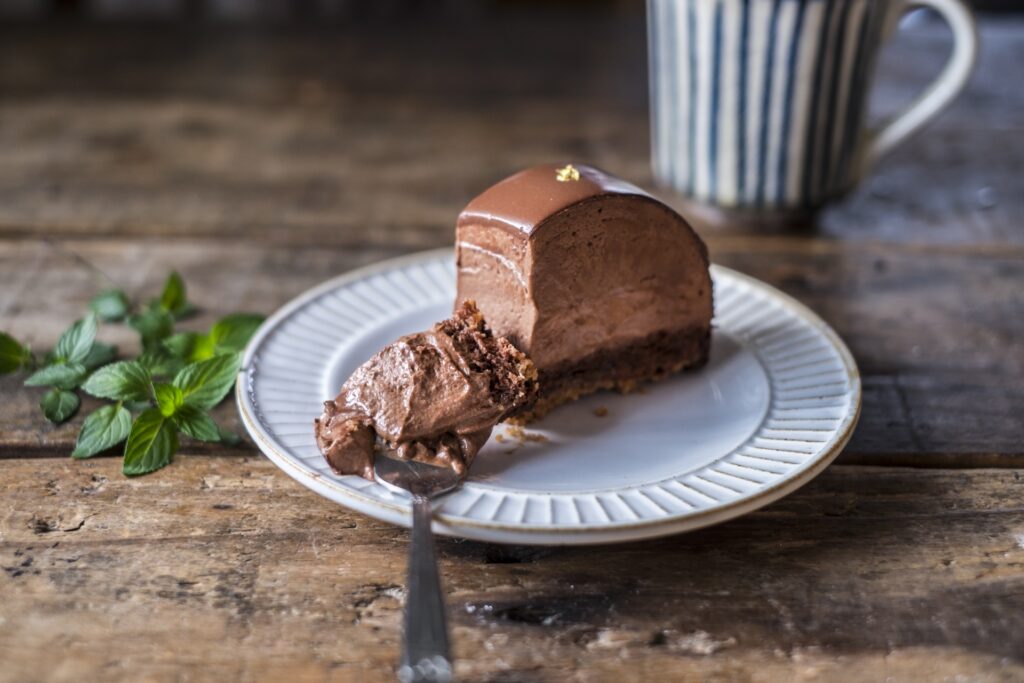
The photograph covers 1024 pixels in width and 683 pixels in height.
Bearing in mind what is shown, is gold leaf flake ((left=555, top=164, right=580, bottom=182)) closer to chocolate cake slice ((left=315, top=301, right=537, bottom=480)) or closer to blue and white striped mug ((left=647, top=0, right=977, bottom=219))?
chocolate cake slice ((left=315, top=301, right=537, bottom=480))

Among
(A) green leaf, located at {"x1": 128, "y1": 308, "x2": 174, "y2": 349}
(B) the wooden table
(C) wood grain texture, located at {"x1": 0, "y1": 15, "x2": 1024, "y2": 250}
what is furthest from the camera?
(C) wood grain texture, located at {"x1": 0, "y1": 15, "x2": 1024, "y2": 250}

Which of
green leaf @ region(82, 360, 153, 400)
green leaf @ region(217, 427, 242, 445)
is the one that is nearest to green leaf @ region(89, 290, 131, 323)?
green leaf @ region(82, 360, 153, 400)

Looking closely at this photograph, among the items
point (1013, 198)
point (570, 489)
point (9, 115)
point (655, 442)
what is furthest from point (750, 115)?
point (9, 115)

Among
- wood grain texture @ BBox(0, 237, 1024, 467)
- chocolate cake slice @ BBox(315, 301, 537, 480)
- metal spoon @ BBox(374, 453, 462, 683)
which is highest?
chocolate cake slice @ BBox(315, 301, 537, 480)

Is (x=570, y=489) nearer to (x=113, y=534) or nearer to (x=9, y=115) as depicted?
(x=113, y=534)

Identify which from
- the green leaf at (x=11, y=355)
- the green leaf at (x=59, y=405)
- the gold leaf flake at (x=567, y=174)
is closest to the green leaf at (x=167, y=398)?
the green leaf at (x=59, y=405)

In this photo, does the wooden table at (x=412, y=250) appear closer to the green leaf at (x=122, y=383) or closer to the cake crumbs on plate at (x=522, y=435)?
the green leaf at (x=122, y=383)

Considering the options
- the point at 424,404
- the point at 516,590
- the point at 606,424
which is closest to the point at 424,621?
the point at 516,590
